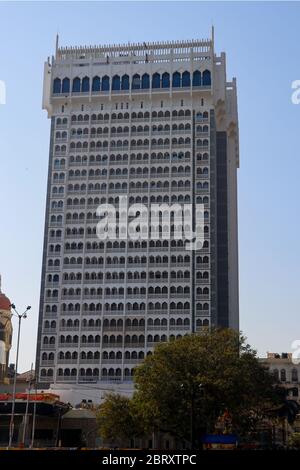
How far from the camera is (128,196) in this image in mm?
137125

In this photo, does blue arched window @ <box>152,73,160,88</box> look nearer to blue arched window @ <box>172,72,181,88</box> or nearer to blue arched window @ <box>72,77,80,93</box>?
blue arched window @ <box>172,72,181,88</box>

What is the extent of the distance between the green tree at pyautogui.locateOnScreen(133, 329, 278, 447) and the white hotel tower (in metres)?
42.7

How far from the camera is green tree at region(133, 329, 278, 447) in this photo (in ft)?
254

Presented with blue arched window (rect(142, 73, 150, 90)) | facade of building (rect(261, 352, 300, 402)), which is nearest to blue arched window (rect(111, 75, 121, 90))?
blue arched window (rect(142, 73, 150, 90))

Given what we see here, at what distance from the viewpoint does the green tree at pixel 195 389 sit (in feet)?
254

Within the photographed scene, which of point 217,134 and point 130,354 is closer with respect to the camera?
point 130,354

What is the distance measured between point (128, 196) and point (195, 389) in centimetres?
6530

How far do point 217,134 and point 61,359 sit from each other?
194 feet

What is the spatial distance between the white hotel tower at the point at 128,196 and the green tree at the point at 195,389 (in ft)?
140

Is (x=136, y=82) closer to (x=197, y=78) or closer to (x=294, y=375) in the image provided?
(x=197, y=78)

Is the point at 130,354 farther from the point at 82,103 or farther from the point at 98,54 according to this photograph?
the point at 98,54

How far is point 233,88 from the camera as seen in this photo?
162m

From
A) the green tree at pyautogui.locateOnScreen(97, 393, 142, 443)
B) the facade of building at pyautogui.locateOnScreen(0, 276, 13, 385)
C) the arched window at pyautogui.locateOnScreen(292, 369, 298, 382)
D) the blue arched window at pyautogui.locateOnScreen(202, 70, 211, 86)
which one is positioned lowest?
the green tree at pyautogui.locateOnScreen(97, 393, 142, 443)
